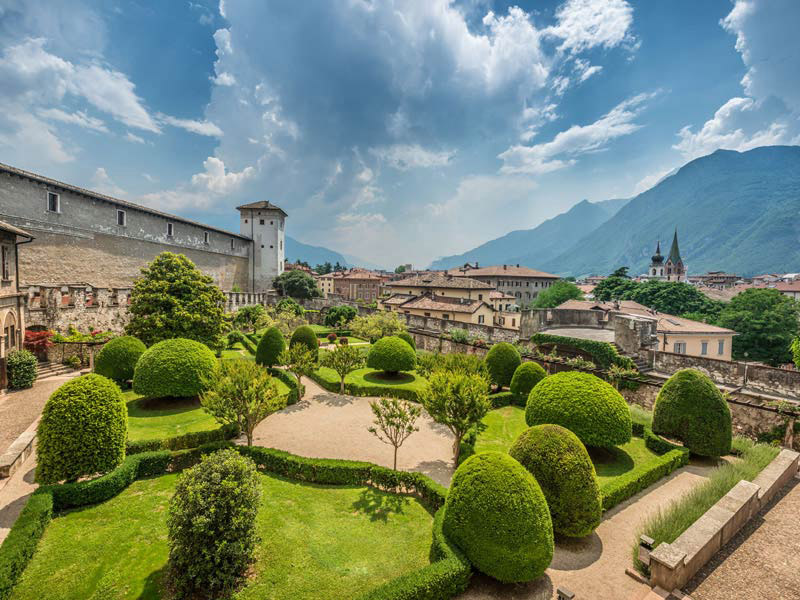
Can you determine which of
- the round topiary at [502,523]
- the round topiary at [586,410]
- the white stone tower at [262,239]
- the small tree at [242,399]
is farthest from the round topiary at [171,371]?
the white stone tower at [262,239]

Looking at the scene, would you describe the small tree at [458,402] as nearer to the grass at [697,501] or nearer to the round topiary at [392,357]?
the grass at [697,501]

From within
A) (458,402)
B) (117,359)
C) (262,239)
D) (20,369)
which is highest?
(262,239)

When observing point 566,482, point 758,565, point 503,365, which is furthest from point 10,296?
point 758,565

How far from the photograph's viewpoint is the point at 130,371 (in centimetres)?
1672

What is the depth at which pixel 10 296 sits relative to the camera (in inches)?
671

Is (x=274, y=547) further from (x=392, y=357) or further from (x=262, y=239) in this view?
(x=262, y=239)

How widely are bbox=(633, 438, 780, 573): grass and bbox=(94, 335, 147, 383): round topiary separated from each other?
65.2ft

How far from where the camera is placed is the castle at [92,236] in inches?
1008

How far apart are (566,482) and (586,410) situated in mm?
4153

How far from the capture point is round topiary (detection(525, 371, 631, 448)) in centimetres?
1083

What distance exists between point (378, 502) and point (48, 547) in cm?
666

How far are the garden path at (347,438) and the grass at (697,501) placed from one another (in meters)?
4.92

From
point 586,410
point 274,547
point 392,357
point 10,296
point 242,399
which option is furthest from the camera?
point 392,357

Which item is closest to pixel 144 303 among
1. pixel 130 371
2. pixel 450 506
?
pixel 130 371
